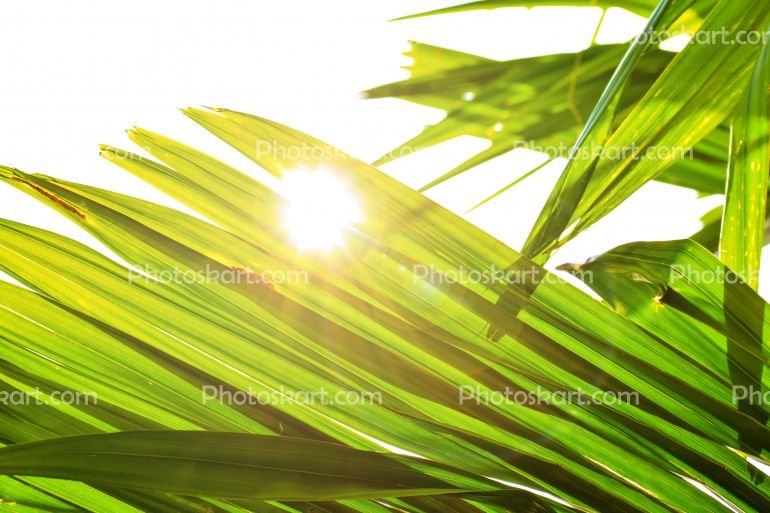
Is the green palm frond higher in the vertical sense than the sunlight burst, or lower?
lower

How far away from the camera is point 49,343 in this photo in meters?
0.34

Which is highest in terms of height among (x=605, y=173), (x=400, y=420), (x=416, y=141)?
(x=416, y=141)

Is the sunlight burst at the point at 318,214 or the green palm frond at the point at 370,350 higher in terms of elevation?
the sunlight burst at the point at 318,214

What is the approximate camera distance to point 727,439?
0.31 meters

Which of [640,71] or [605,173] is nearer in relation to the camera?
[605,173]

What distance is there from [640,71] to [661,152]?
409 millimetres

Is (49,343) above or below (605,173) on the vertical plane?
below

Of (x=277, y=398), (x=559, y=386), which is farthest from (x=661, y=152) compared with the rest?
(x=277, y=398)

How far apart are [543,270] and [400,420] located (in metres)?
0.13

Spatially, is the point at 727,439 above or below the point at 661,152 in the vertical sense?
below

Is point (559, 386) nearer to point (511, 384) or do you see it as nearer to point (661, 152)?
point (511, 384)

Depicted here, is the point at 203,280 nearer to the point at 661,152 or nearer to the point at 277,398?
the point at 277,398

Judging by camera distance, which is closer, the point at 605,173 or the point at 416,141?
the point at 605,173

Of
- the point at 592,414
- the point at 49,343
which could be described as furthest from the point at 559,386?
the point at 49,343
